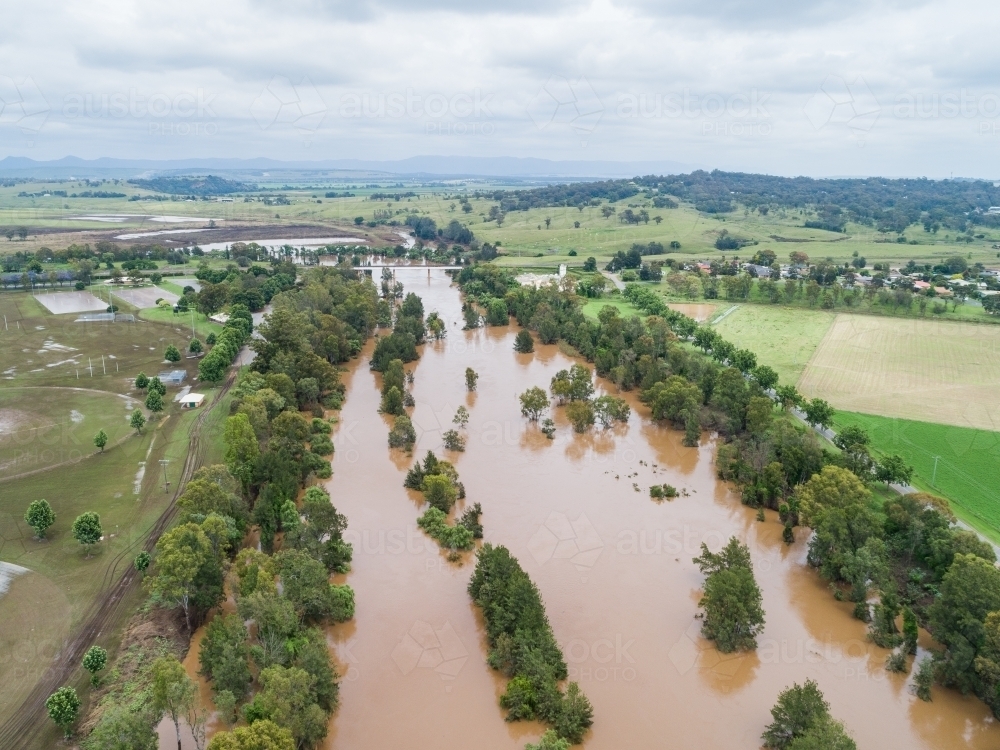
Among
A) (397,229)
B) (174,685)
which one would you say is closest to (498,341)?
(174,685)

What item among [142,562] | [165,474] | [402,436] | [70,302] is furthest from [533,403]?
[70,302]

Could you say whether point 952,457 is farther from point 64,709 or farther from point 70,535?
point 70,535

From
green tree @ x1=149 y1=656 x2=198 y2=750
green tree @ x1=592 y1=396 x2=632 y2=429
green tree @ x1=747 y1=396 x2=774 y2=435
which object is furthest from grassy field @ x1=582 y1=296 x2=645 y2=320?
green tree @ x1=149 y1=656 x2=198 y2=750

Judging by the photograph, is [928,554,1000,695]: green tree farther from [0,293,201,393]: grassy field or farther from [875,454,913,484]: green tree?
[0,293,201,393]: grassy field

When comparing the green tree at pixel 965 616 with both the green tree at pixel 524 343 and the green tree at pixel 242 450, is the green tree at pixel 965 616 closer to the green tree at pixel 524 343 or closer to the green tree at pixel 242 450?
the green tree at pixel 242 450

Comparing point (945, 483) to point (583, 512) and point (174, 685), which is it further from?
point (174, 685)
